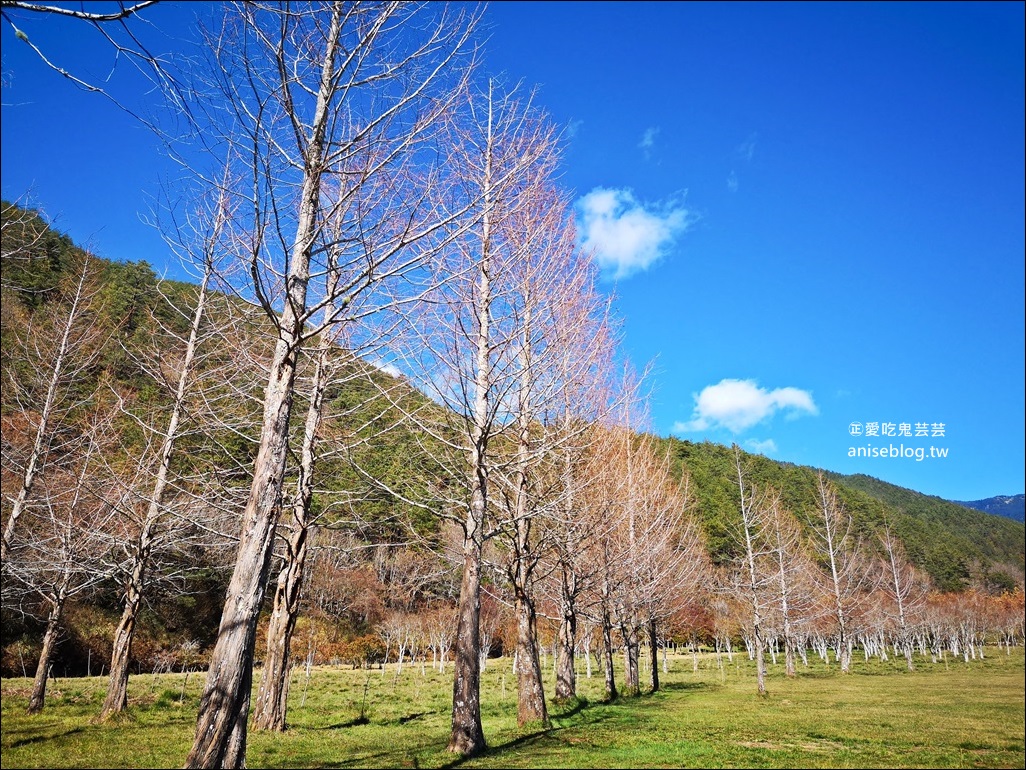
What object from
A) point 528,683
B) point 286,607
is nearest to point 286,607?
point 286,607

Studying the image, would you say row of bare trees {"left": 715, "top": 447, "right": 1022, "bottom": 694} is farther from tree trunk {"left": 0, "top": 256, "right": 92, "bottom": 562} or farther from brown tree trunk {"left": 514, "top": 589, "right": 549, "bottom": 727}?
tree trunk {"left": 0, "top": 256, "right": 92, "bottom": 562}

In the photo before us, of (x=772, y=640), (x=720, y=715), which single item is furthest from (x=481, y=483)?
(x=772, y=640)

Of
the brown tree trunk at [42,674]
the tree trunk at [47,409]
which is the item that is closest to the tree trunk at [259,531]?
the tree trunk at [47,409]

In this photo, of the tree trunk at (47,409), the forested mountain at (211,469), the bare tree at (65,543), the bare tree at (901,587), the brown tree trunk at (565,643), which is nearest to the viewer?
the forested mountain at (211,469)

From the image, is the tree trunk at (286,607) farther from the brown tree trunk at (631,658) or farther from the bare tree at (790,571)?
the bare tree at (790,571)

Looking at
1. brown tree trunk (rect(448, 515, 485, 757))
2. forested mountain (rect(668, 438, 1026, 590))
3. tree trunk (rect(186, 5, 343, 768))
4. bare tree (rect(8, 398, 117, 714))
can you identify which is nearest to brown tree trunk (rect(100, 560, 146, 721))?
bare tree (rect(8, 398, 117, 714))

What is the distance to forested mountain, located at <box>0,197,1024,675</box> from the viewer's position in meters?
8.34

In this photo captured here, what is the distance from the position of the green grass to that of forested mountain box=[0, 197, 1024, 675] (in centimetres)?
238

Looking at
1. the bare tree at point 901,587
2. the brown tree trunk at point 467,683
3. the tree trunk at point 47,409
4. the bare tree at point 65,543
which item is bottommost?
the bare tree at point 901,587

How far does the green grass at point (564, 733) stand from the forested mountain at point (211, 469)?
2.38 metres

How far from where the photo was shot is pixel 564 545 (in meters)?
11.6

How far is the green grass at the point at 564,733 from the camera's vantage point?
6504mm

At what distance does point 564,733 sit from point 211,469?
23.6 ft

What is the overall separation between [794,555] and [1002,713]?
68.6 feet
